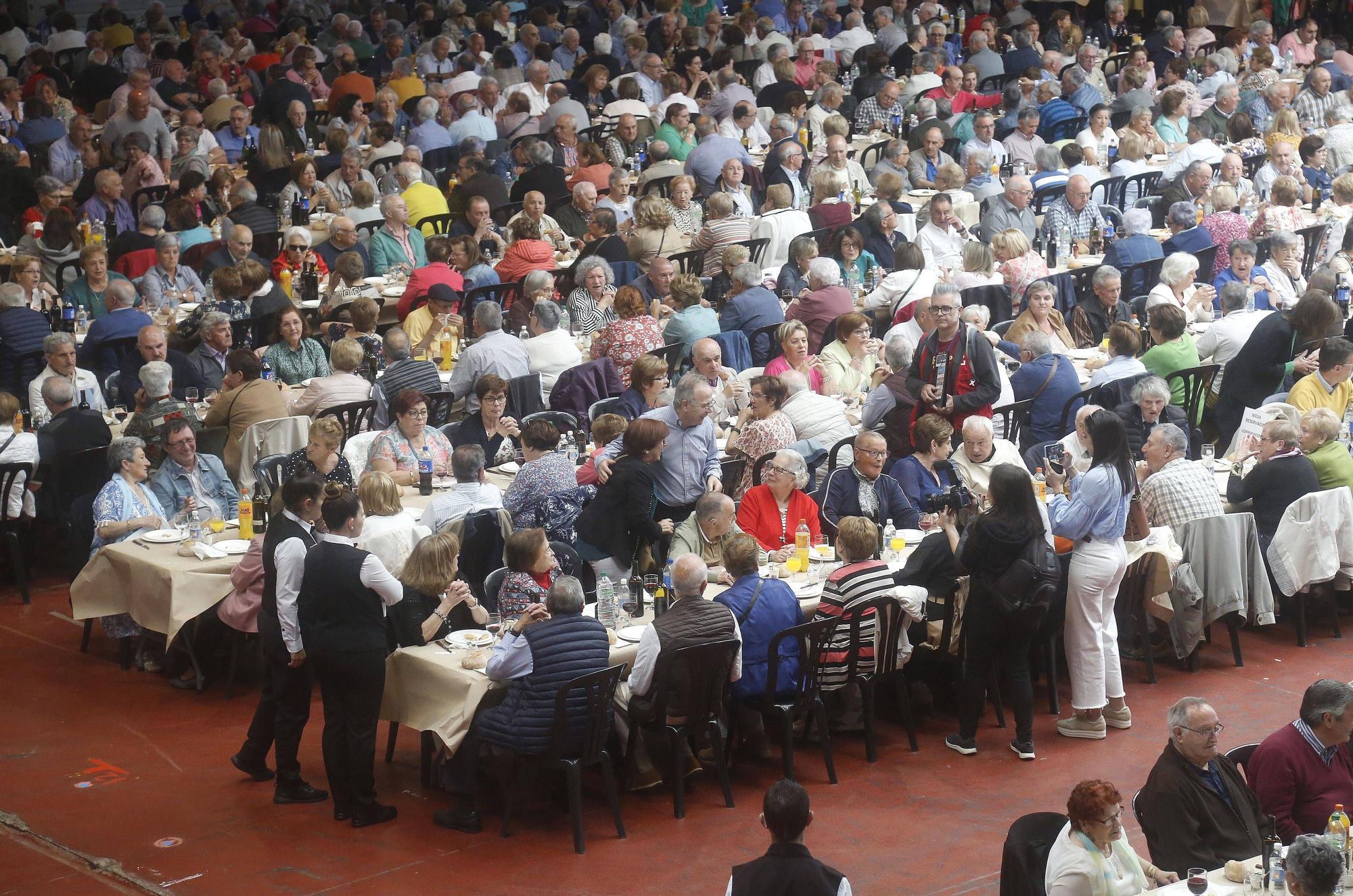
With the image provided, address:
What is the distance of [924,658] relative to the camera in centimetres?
824

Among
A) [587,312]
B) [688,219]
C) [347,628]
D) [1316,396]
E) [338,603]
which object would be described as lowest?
[347,628]

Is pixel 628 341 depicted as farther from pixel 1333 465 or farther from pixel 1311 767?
pixel 1311 767

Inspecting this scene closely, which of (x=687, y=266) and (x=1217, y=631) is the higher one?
(x=687, y=266)

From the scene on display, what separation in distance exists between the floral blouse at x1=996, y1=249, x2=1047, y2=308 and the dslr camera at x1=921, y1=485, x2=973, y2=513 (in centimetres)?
364

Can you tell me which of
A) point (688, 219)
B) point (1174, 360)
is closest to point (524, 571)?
point (1174, 360)

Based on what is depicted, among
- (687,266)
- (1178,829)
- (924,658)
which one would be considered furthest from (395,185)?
(1178,829)

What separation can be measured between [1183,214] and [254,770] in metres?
8.23

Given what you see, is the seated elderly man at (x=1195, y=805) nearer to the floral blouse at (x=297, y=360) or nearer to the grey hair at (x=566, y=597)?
the grey hair at (x=566, y=597)

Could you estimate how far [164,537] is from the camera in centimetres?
858

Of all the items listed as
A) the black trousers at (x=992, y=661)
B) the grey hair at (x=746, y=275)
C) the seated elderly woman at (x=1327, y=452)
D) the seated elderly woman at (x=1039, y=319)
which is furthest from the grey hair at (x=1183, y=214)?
the black trousers at (x=992, y=661)

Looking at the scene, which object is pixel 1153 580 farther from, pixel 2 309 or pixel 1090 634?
pixel 2 309

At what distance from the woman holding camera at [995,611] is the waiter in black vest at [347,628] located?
8.06 ft

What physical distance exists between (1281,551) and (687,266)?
17.3 feet

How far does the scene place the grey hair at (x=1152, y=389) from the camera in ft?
30.3
